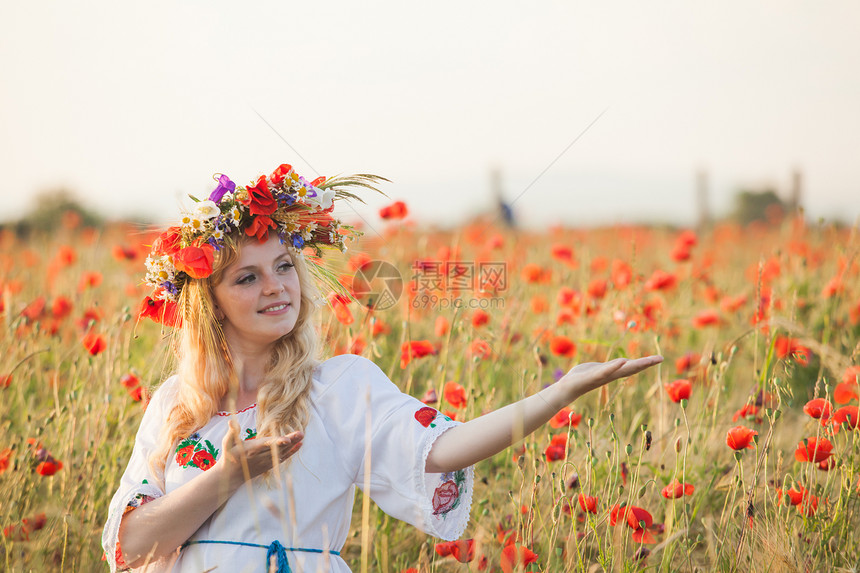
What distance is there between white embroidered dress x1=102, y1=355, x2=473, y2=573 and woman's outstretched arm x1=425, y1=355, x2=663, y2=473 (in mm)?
47

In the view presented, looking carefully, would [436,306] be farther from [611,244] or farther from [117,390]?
[611,244]

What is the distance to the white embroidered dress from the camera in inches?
71.1

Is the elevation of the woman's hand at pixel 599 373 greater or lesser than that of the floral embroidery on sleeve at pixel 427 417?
greater

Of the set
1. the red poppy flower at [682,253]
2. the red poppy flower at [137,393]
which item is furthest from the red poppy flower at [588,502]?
the red poppy flower at [682,253]

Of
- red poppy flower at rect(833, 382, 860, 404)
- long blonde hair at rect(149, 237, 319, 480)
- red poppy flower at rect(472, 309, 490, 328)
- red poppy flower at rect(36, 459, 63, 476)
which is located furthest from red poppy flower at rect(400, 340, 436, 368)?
red poppy flower at rect(833, 382, 860, 404)

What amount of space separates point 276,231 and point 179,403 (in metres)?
0.54

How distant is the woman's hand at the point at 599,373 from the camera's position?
1.52 meters

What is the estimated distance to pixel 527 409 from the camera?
163 centimetres

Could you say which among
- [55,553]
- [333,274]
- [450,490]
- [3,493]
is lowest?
[55,553]

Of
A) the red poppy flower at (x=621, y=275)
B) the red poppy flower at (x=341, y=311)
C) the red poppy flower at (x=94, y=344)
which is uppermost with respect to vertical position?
the red poppy flower at (x=621, y=275)

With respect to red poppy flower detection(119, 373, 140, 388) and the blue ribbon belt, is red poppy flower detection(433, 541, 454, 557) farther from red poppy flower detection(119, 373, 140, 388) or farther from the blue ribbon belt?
red poppy flower detection(119, 373, 140, 388)

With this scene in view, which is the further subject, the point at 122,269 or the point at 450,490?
the point at 122,269

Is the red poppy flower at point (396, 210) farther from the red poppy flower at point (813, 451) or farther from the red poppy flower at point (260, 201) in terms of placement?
the red poppy flower at point (813, 451)

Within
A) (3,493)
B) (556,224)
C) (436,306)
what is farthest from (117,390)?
(556,224)
